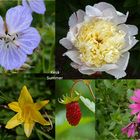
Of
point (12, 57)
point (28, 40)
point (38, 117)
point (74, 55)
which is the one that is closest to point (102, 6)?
point (74, 55)

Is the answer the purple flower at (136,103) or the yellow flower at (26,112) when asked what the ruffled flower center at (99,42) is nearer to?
the purple flower at (136,103)

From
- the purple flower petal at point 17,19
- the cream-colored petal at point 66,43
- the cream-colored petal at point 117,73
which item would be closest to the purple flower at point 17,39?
the purple flower petal at point 17,19

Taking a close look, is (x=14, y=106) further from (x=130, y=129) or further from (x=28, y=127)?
(x=130, y=129)

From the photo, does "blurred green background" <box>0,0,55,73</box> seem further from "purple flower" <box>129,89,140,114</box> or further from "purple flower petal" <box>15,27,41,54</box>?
"purple flower" <box>129,89,140,114</box>

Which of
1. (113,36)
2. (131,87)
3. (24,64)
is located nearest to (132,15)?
(113,36)

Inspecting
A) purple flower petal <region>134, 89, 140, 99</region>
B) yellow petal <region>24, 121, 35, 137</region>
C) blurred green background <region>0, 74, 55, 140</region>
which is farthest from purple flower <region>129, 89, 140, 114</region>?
yellow petal <region>24, 121, 35, 137</region>

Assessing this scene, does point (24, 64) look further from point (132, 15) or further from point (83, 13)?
point (132, 15)
